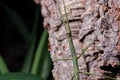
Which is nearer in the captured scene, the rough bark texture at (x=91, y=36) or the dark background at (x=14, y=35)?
the rough bark texture at (x=91, y=36)

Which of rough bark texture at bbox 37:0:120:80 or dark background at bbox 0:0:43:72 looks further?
dark background at bbox 0:0:43:72

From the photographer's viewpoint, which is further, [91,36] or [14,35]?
[14,35]

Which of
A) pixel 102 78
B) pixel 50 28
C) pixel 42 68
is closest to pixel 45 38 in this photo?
pixel 42 68

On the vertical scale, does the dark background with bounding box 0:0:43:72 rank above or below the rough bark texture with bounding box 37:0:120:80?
below

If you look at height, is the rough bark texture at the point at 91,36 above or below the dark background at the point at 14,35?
above
